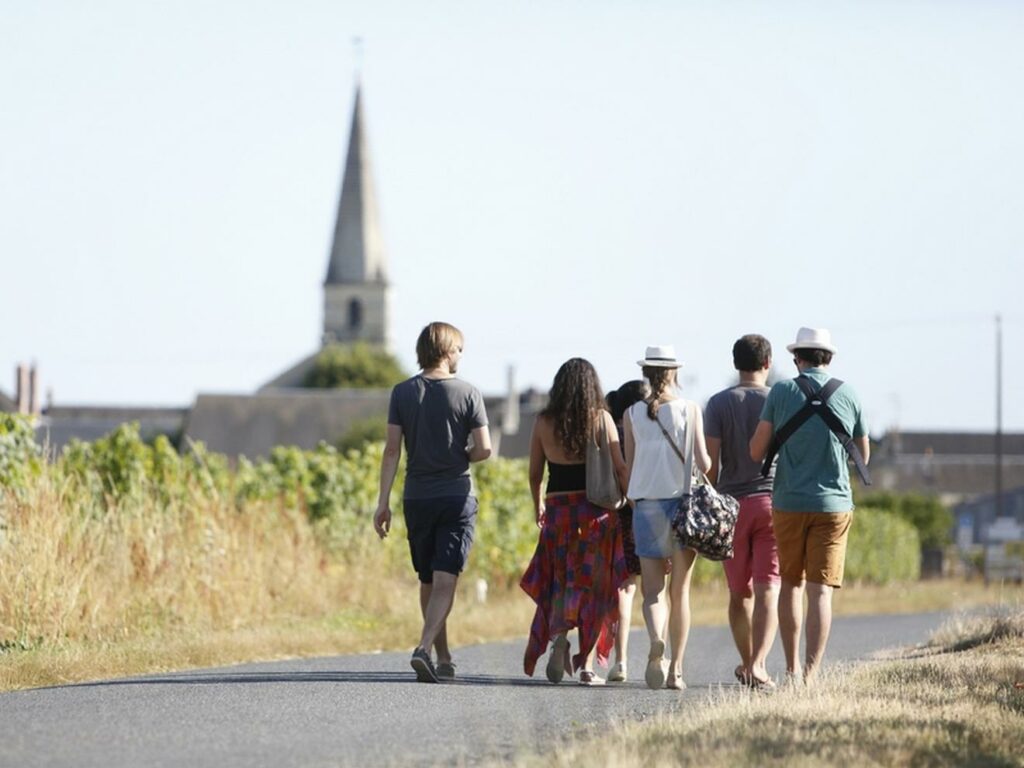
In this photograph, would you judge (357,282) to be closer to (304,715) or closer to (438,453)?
(438,453)

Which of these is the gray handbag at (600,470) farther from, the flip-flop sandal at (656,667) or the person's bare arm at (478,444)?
the flip-flop sandal at (656,667)

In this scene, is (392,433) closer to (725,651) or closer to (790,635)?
(790,635)

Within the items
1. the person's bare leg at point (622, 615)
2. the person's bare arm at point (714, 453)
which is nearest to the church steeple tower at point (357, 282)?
the person's bare leg at point (622, 615)

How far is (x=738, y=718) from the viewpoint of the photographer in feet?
27.7

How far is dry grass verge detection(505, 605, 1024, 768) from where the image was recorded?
737cm

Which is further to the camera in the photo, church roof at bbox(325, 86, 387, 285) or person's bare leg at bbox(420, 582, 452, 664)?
church roof at bbox(325, 86, 387, 285)

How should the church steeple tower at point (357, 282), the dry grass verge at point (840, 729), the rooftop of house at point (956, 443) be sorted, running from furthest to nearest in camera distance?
the church steeple tower at point (357, 282)
the rooftop of house at point (956, 443)
the dry grass verge at point (840, 729)

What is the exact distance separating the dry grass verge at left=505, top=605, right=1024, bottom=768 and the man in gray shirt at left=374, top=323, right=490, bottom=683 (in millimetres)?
1723

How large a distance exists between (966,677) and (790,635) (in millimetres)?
964

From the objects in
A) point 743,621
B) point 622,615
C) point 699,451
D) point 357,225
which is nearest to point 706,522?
point 699,451

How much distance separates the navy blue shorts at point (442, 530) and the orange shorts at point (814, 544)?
173cm

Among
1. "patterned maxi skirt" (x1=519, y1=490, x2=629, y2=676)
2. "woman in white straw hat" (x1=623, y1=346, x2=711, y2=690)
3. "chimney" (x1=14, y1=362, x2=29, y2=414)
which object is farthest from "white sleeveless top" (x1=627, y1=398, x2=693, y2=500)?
"chimney" (x1=14, y1=362, x2=29, y2=414)

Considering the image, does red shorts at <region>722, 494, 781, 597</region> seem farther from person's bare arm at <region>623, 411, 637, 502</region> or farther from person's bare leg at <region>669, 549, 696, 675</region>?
person's bare arm at <region>623, 411, 637, 502</region>

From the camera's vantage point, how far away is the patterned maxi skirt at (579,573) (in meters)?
11.5
